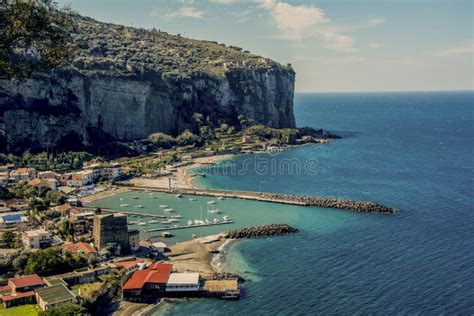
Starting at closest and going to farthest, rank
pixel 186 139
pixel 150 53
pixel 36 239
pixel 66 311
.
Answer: pixel 66 311 < pixel 36 239 < pixel 186 139 < pixel 150 53

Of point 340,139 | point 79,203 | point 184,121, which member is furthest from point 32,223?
point 340,139

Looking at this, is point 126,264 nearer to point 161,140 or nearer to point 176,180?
point 176,180

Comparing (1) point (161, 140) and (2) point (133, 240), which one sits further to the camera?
(1) point (161, 140)

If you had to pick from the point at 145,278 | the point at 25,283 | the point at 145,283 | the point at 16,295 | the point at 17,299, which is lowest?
the point at 145,283

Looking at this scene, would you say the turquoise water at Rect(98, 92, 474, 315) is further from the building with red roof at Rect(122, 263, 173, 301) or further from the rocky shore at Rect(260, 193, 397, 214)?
the building with red roof at Rect(122, 263, 173, 301)

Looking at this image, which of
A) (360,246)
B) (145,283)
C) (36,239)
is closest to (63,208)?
(36,239)

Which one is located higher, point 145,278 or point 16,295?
point 16,295

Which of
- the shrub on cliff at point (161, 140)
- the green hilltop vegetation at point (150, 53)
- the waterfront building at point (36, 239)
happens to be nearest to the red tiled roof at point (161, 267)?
the waterfront building at point (36, 239)

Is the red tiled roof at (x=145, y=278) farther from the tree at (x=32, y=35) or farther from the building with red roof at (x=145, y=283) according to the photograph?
the tree at (x=32, y=35)
